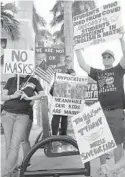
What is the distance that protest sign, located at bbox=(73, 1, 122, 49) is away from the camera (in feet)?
14.6

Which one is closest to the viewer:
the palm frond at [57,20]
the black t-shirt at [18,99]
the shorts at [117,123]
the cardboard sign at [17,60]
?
the shorts at [117,123]

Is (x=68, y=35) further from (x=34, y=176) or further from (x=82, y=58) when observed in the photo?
(x=34, y=176)

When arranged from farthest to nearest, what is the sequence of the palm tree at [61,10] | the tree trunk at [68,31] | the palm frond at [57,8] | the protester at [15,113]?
1. the palm frond at [57,8]
2. the palm tree at [61,10]
3. the tree trunk at [68,31]
4. the protester at [15,113]

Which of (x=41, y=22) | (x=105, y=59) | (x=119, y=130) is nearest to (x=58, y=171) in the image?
(x=119, y=130)

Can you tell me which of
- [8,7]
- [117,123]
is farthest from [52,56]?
[8,7]

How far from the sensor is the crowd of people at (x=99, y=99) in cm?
438

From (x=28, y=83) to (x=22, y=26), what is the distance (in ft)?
73.6

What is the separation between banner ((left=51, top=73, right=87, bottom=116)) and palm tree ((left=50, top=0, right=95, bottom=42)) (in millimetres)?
16046

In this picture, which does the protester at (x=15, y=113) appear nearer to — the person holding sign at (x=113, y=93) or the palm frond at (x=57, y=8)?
the person holding sign at (x=113, y=93)

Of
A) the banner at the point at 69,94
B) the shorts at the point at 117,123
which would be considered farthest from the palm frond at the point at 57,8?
the shorts at the point at 117,123

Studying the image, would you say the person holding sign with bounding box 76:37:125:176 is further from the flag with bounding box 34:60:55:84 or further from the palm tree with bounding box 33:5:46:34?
the palm tree with bounding box 33:5:46:34

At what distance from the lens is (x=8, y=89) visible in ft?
17.0

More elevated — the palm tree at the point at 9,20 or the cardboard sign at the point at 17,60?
the palm tree at the point at 9,20

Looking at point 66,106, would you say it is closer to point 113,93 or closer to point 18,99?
point 18,99
